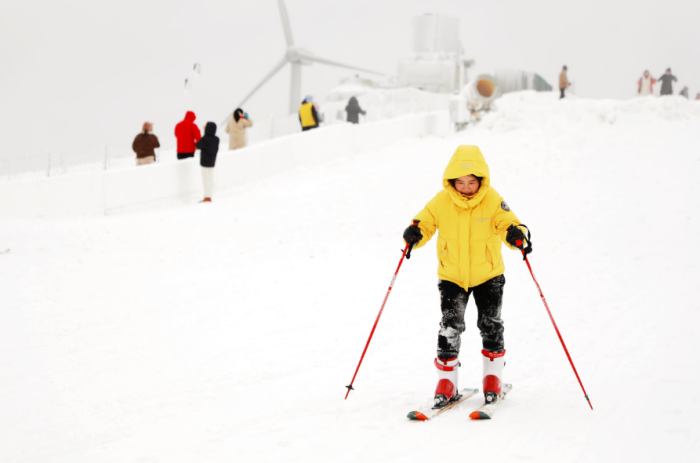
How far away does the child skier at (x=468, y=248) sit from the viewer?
405 cm

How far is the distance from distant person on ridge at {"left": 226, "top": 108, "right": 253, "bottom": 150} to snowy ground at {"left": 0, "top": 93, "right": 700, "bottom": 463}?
2.55 m

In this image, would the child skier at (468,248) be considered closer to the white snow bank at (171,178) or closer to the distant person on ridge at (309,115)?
the white snow bank at (171,178)

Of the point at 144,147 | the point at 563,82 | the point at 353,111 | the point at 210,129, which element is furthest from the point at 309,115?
the point at 563,82

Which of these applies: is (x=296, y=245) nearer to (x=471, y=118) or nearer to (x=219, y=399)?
(x=219, y=399)

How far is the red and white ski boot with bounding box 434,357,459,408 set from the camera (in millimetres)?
4164

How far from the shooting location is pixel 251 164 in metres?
14.9

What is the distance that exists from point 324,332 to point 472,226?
2.38 metres

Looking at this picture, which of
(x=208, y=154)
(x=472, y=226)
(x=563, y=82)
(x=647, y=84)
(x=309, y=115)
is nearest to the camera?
(x=472, y=226)

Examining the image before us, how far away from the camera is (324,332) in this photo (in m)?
6.04

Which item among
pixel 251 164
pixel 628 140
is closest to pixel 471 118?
pixel 628 140

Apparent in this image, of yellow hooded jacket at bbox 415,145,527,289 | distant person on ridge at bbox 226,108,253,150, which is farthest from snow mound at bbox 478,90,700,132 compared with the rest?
yellow hooded jacket at bbox 415,145,527,289

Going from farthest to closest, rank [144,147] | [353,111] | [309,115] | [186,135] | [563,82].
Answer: [563,82], [353,111], [309,115], [186,135], [144,147]

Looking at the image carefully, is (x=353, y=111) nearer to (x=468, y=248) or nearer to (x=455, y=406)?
(x=468, y=248)

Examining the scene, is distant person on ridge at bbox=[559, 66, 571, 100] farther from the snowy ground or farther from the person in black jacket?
the person in black jacket
